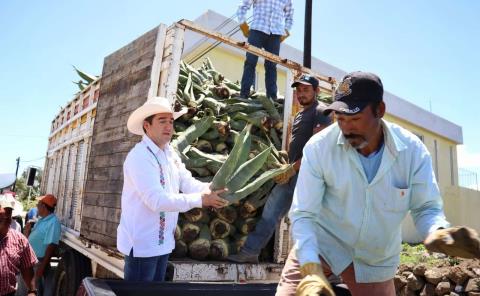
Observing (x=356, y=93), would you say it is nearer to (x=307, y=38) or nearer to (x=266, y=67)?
(x=266, y=67)

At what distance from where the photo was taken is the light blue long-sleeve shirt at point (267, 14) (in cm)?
560

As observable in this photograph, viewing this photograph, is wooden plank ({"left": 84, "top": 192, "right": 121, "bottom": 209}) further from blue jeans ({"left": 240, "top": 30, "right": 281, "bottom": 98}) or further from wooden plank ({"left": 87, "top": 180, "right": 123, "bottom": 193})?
blue jeans ({"left": 240, "top": 30, "right": 281, "bottom": 98})

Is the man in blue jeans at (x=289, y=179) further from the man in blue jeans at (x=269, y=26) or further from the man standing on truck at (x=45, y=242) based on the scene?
the man standing on truck at (x=45, y=242)

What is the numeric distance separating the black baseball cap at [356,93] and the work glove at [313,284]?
0.70 metres

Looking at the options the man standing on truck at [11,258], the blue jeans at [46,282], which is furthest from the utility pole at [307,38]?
the man standing on truck at [11,258]

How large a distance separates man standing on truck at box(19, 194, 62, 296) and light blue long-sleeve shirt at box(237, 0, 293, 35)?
385 cm

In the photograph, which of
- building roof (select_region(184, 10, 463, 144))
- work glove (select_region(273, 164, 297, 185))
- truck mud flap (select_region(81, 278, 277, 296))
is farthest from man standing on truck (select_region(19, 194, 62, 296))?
building roof (select_region(184, 10, 463, 144))

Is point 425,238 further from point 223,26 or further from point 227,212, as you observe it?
point 223,26

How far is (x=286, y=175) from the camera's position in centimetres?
382

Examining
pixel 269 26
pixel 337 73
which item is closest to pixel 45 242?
pixel 269 26

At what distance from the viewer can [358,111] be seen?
1853 millimetres

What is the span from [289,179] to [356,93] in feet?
6.81

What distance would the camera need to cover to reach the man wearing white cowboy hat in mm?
2625

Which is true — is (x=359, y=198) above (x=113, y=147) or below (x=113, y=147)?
below
